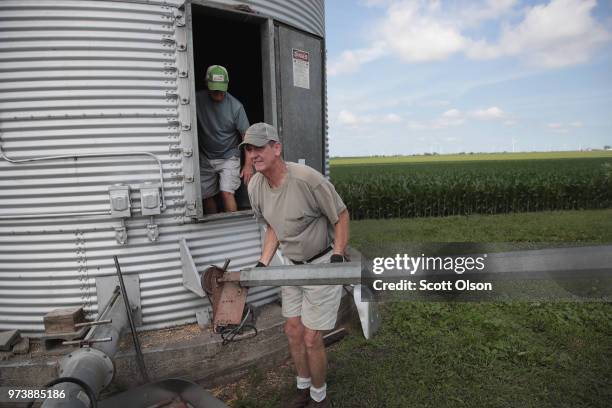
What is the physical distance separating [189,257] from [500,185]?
14198 mm

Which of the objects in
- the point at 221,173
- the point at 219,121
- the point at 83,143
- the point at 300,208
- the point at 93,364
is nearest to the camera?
the point at 93,364

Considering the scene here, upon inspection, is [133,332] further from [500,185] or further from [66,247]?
[500,185]

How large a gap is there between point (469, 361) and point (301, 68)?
11.7 ft

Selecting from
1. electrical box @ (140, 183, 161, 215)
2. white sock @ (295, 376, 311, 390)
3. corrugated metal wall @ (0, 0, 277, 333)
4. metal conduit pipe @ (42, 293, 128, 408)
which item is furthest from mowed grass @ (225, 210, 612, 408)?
electrical box @ (140, 183, 161, 215)

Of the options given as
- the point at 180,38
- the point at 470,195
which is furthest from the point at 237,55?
the point at 470,195

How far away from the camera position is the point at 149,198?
4.12m

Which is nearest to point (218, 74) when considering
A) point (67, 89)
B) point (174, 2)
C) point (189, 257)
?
point (174, 2)

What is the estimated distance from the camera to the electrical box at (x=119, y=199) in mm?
4031

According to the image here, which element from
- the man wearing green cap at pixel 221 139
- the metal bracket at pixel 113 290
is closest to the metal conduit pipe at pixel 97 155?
the metal bracket at pixel 113 290

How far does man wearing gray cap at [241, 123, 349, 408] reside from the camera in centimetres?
322

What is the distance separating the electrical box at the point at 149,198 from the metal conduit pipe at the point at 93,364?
34.6 inches

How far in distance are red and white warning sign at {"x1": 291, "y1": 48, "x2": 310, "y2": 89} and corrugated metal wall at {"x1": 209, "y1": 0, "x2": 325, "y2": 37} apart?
0.31m

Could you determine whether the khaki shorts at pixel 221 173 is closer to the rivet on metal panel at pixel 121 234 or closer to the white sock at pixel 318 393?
the rivet on metal panel at pixel 121 234

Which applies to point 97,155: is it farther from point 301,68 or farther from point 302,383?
point 302,383
